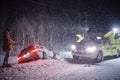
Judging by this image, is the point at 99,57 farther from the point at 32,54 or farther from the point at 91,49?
the point at 32,54

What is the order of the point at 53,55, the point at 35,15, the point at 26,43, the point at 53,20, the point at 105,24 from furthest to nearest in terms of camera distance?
the point at 105,24 → the point at 53,20 → the point at 35,15 → the point at 26,43 → the point at 53,55

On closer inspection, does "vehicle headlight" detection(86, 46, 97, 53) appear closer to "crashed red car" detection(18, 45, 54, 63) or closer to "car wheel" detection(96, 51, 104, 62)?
"car wheel" detection(96, 51, 104, 62)

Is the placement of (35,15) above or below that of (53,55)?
above

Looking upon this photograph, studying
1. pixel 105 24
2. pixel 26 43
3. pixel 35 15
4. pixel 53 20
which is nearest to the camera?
pixel 26 43

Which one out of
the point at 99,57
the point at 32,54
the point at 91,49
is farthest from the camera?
the point at 99,57

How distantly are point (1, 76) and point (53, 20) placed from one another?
24520 millimetres

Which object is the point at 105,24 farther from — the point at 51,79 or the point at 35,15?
the point at 51,79

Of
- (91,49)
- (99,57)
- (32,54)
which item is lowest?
(99,57)

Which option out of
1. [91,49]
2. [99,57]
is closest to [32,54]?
[91,49]

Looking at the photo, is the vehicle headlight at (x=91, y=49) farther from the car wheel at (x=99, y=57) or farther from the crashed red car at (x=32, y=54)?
the crashed red car at (x=32, y=54)

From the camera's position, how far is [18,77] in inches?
371

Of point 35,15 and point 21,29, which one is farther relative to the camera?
point 35,15

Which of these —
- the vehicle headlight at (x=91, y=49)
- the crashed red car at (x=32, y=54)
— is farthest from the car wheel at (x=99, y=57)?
the crashed red car at (x=32, y=54)

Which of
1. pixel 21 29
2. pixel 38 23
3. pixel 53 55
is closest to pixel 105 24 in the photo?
pixel 38 23
